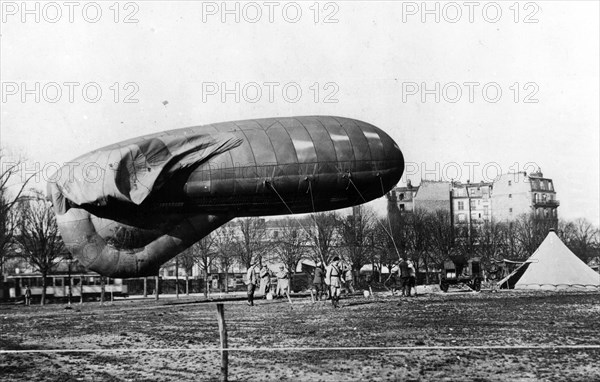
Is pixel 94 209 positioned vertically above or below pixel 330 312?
above

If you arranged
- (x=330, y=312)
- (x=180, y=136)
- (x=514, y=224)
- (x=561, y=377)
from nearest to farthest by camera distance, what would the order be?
(x=561, y=377) → (x=330, y=312) → (x=180, y=136) → (x=514, y=224)

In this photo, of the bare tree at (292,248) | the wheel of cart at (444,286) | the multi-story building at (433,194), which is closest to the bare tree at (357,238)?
the bare tree at (292,248)

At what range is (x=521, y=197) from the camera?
128m

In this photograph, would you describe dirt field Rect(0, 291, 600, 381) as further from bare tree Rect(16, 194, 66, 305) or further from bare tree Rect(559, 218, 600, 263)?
bare tree Rect(559, 218, 600, 263)

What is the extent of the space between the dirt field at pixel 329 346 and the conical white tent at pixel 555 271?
63.4 feet

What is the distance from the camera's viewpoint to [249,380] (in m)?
10.1

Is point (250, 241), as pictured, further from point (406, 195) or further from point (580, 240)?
point (406, 195)

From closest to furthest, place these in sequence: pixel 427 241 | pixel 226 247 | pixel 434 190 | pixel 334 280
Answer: pixel 334 280 → pixel 427 241 → pixel 226 247 → pixel 434 190

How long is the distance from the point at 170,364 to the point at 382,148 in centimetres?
1550

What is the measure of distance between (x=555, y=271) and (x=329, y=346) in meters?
31.2

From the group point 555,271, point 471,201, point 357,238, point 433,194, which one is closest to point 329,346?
point 555,271

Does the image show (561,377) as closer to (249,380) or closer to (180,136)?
(249,380)

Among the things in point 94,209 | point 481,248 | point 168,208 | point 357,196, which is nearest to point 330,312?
point 357,196

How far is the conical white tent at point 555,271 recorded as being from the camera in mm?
40281
